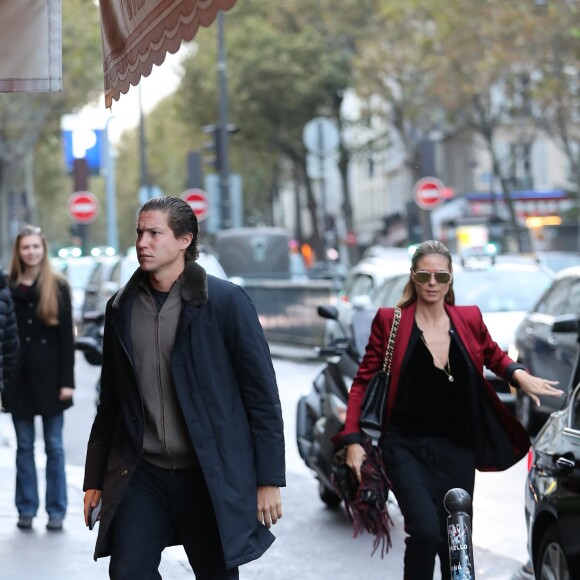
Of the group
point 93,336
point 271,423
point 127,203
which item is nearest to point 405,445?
point 271,423

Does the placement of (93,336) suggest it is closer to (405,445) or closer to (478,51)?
(405,445)

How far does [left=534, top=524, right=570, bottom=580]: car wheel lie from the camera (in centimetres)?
570

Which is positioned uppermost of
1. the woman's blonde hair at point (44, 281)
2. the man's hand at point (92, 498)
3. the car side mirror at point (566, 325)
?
Answer: the woman's blonde hair at point (44, 281)

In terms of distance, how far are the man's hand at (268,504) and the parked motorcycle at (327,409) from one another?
4.36m

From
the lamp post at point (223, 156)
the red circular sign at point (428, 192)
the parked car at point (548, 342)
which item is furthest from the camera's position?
the lamp post at point (223, 156)

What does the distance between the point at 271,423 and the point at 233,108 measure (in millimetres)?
56513

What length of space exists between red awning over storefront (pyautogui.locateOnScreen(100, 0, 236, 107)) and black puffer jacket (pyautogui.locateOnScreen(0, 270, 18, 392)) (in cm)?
214

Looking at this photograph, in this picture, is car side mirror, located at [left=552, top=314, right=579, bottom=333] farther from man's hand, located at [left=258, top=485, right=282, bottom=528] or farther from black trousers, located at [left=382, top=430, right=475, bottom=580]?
man's hand, located at [left=258, top=485, right=282, bottom=528]

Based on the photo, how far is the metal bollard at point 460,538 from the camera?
15.7 feet

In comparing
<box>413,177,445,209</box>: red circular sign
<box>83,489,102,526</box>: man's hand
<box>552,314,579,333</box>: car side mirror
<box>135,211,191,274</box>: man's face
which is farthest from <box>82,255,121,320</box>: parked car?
<box>135,211,191,274</box>: man's face

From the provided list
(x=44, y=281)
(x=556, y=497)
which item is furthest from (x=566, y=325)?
(x=556, y=497)

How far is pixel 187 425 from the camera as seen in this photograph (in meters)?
4.92

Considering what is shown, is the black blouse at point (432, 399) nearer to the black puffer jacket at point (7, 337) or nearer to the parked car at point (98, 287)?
the black puffer jacket at point (7, 337)

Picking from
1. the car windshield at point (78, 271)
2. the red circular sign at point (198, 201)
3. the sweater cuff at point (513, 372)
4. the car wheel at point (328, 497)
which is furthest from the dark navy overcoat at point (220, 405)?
the car windshield at point (78, 271)
